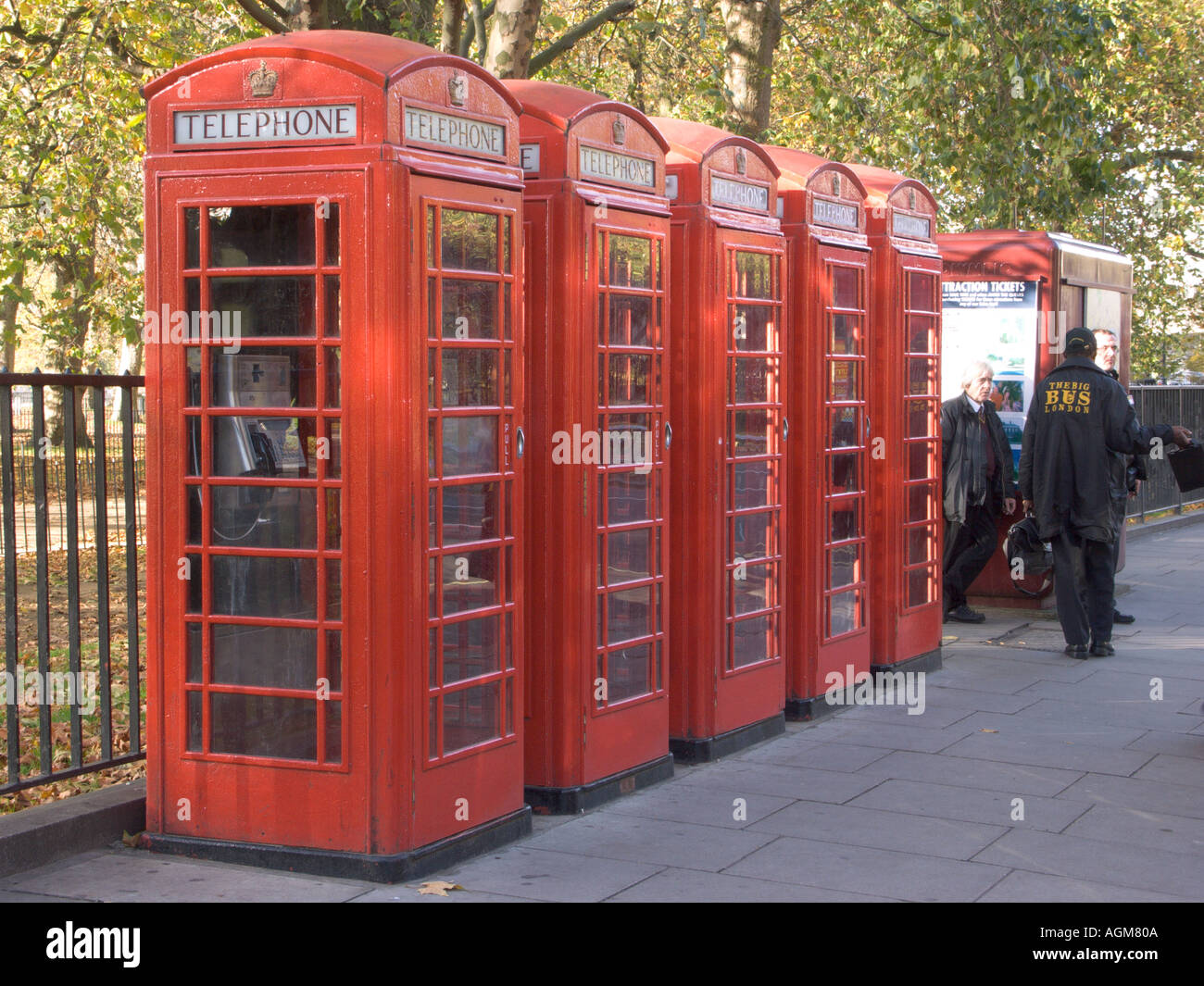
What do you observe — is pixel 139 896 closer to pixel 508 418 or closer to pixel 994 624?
pixel 508 418

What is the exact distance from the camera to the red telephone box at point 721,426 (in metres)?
6.62

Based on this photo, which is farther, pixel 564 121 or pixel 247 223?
pixel 564 121

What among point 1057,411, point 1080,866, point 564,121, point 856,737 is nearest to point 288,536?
point 564,121

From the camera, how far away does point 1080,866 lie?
5246 mm

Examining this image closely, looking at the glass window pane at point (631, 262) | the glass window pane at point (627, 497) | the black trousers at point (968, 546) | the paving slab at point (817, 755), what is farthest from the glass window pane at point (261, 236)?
the black trousers at point (968, 546)

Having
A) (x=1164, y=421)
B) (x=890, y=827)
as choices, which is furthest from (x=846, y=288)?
(x=1164, y=421)

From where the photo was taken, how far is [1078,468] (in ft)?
30.5

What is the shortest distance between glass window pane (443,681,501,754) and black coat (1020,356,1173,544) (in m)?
5.06

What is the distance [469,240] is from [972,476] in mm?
5888

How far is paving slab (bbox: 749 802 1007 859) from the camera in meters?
5.47

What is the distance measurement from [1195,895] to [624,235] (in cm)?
319

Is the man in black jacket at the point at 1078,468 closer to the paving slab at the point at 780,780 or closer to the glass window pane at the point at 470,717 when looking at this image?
the paving slab at the point at 780,780

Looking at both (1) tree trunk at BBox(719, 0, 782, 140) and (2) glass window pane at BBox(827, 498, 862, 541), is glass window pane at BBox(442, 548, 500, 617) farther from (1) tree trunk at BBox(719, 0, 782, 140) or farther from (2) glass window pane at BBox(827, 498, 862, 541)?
(1) tree trunk at BBox(719, 0, 782, 140)

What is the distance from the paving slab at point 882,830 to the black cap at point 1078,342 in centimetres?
460
